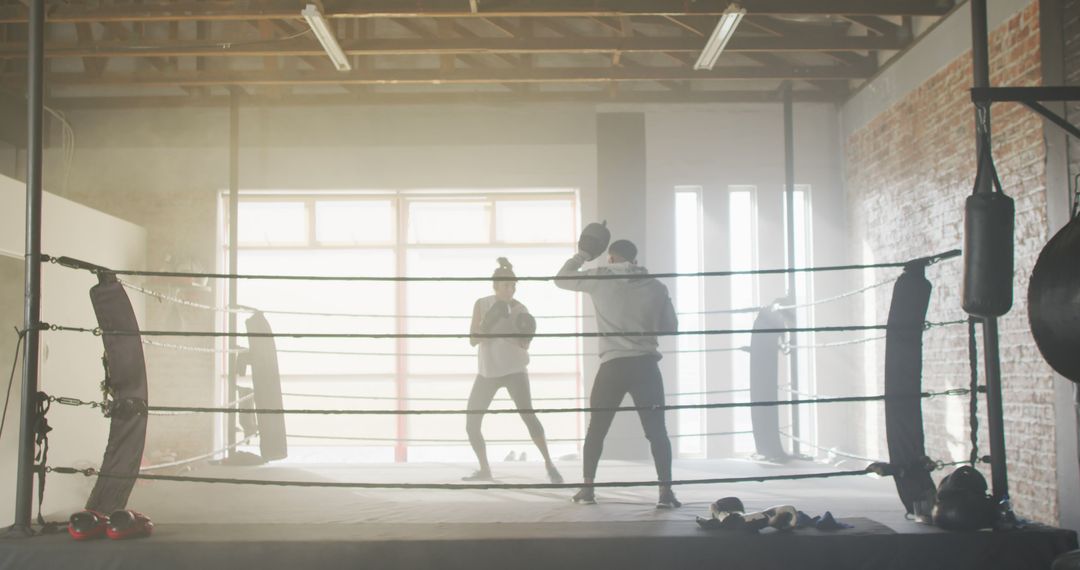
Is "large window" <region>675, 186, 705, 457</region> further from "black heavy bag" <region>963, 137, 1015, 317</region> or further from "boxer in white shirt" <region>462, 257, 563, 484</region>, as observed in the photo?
"black heavy bag" <region>963, 137, 1015, 317</region>

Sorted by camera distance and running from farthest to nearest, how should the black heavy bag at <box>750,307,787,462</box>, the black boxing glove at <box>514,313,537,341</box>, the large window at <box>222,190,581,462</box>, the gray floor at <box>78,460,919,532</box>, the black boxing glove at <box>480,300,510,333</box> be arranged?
1. the large window at <box>222,190,581,462</box>
2. the black heavy bag at <box>750,307,787,462</box>
3. the black boxing glove at <box>480,300,510,333</box>
4. the black boxing glove at <box>514,313,537,341</box>
5. the gray floor at <box>78,460,919,532</box>

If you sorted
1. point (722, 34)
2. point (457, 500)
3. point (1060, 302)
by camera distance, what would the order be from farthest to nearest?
point (722, 34) → point (457, 500) → point (1060, 302)

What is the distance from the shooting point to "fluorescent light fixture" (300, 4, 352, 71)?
5.44 metres

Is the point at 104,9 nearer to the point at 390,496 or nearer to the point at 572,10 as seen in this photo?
the point at 572,10

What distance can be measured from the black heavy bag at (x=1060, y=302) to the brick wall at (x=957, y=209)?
2.13 m

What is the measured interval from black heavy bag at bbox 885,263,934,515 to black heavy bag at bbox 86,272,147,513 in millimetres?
2517

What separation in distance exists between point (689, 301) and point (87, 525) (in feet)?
20.6

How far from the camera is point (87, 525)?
2.69 metres

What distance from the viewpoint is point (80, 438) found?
6688 mm

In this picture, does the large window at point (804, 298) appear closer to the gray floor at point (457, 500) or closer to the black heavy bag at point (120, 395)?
the gray floor at point (457, 500)

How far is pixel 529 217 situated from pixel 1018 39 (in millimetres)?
4763

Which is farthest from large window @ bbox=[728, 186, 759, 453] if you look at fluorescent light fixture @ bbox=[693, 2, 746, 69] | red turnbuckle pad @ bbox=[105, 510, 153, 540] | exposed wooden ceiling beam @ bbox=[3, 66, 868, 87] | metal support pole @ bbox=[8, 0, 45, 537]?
metal support pole @ bbox=[8, 0, 45, 537]

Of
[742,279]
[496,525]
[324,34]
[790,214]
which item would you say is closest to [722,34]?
[790,214]

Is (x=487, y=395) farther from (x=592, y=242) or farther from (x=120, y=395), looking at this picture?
(x=120, y=395)
